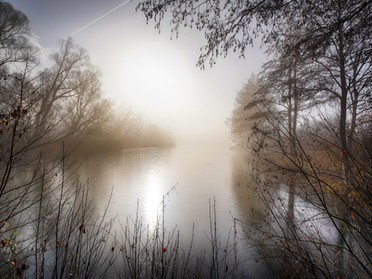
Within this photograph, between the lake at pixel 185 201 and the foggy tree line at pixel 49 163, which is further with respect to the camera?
the lake at pixel 185 201

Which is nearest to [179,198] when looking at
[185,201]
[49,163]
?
[185,201]

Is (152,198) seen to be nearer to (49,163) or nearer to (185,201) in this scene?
(185,201)

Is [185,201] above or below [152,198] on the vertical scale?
below

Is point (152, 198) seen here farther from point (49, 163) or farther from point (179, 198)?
point (49, 163)

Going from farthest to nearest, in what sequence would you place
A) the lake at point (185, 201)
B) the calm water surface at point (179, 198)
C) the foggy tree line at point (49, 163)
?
the calm water surface at point (179, 198)
the lake at point (185, 201)
the foggy tree line at point (49, 163)

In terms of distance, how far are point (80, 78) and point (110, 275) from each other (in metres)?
19.9

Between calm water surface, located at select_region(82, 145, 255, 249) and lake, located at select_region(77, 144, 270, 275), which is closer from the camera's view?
lake, located at select_region(77, 144, 270, 275)

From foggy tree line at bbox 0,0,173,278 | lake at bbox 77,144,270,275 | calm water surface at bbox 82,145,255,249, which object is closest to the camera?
foggy tree line at bbox 0,0,173,278

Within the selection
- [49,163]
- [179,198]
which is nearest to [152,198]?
[179,198]

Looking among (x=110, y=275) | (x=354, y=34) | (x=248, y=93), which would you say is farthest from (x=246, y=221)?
(x=248, y=93)

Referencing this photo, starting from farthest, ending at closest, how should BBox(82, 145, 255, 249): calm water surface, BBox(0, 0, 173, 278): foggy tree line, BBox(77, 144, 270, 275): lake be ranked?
BBox(82, 145, 255, 249): calm water surface
BBox(77, 144, 270, 275): lake
BBox(0, 0, 173, 278): foggy tree line

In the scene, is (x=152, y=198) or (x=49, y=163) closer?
(x=49, y=163)

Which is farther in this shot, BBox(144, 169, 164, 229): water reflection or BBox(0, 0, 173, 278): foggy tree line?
BBox(144, 169, 164, 229): water reflection

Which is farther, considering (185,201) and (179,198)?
(179,198)
